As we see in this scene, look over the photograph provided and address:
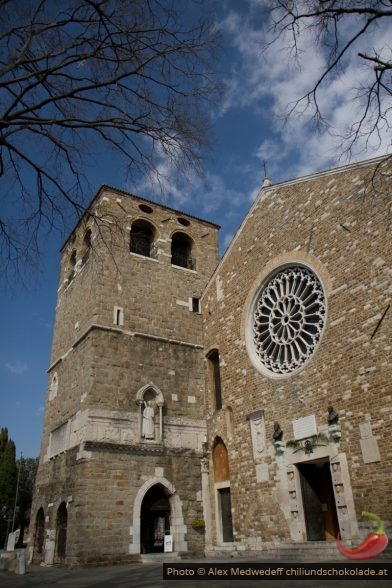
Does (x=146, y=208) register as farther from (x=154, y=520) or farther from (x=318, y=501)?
A: (x=318, y=501)

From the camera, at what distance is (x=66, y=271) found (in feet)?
64.0

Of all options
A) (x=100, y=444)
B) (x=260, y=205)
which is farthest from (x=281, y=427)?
(x=260, y=205)

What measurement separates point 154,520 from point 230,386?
4346 millimetres

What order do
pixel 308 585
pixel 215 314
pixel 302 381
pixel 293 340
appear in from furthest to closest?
pixel 215 314
pixel 293 340
pixel 302 381
pixel 308 585

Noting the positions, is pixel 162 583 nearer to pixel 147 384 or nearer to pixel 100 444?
pixel 100 444

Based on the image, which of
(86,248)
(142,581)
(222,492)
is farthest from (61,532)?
(86,248)

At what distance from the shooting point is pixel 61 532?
13.9 meters

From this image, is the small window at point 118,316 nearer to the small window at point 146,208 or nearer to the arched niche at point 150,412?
the arched niche at point 150,412

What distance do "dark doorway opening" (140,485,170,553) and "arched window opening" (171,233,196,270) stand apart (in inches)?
324

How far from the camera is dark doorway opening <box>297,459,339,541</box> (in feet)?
36.6

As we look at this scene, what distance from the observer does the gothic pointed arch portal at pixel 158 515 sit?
13298 mm

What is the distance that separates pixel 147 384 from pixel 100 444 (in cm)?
241

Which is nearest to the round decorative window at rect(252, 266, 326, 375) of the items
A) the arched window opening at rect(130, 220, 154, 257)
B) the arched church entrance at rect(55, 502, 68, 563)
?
the arched window opening at rect(130, 220, 154, 257)

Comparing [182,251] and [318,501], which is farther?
[182,251]
